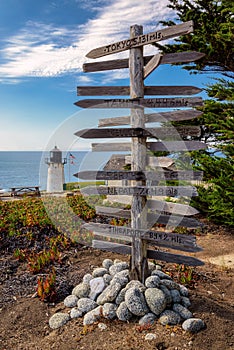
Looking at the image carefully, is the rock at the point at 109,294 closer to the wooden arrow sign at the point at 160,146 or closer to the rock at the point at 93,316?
the rock at the point at 93,316

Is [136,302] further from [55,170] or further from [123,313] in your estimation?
[55,170]

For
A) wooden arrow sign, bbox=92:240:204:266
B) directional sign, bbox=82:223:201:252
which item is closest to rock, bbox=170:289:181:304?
wooden arrow sign, bbox=92:240:204:266

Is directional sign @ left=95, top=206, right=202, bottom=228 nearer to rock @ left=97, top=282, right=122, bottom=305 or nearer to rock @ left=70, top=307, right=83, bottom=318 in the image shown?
rock @ left=97, top=282, right=122, bottom=305

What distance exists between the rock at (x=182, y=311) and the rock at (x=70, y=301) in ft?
4.58

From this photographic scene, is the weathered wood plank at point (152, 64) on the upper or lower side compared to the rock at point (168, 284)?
upper

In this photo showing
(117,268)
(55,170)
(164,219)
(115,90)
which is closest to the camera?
(115,90)

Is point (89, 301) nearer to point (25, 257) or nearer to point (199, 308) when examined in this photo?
point (199, 308)

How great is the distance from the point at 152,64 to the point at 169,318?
314 centimetres

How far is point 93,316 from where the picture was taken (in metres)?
4.32

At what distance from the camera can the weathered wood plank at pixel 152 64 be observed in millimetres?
4160

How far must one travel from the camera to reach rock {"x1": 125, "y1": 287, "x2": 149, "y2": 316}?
4.19 m

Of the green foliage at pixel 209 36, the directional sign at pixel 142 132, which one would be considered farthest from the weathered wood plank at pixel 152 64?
the green foliage at pixel 209 36

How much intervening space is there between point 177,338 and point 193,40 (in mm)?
8495

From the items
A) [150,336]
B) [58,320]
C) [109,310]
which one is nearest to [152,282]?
[109,310]
